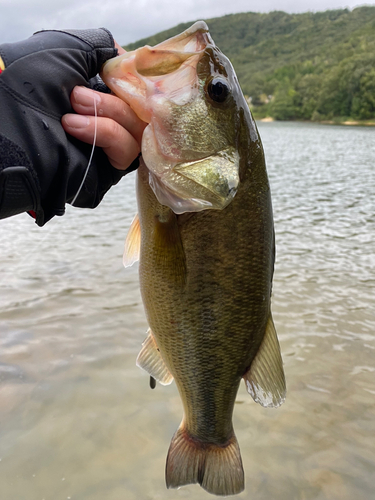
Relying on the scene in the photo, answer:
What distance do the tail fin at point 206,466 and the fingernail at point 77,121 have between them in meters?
1.76

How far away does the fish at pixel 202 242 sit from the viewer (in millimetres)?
1526

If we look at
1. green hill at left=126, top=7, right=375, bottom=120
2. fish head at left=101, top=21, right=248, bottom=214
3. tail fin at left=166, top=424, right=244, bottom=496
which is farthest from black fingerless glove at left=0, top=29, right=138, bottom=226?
green hill at left=126, top=7, right=375, bottom=120

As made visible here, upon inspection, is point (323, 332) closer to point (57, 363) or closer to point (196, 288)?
point (57, 363)

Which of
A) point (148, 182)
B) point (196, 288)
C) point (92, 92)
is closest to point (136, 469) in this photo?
point (196, 288)

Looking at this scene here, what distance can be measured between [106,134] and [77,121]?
0.11m

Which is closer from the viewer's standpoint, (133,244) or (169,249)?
(169,249)

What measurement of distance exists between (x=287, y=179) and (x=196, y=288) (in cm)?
1490

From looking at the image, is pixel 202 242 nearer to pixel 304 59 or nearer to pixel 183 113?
pixel 183 113

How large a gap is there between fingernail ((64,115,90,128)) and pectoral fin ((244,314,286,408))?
127cm

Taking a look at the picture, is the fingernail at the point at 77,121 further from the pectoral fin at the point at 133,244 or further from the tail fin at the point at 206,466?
the tail fin at the point at 206,466

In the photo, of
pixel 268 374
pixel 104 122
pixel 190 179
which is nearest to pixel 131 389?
pixel 268 374

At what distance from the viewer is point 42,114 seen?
139cm

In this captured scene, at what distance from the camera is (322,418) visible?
3484 mm

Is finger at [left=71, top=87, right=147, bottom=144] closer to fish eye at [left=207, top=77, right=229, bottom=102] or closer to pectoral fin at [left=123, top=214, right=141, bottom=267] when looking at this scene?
fish eye at [left=207, top=77, right=229, bottom=102]
